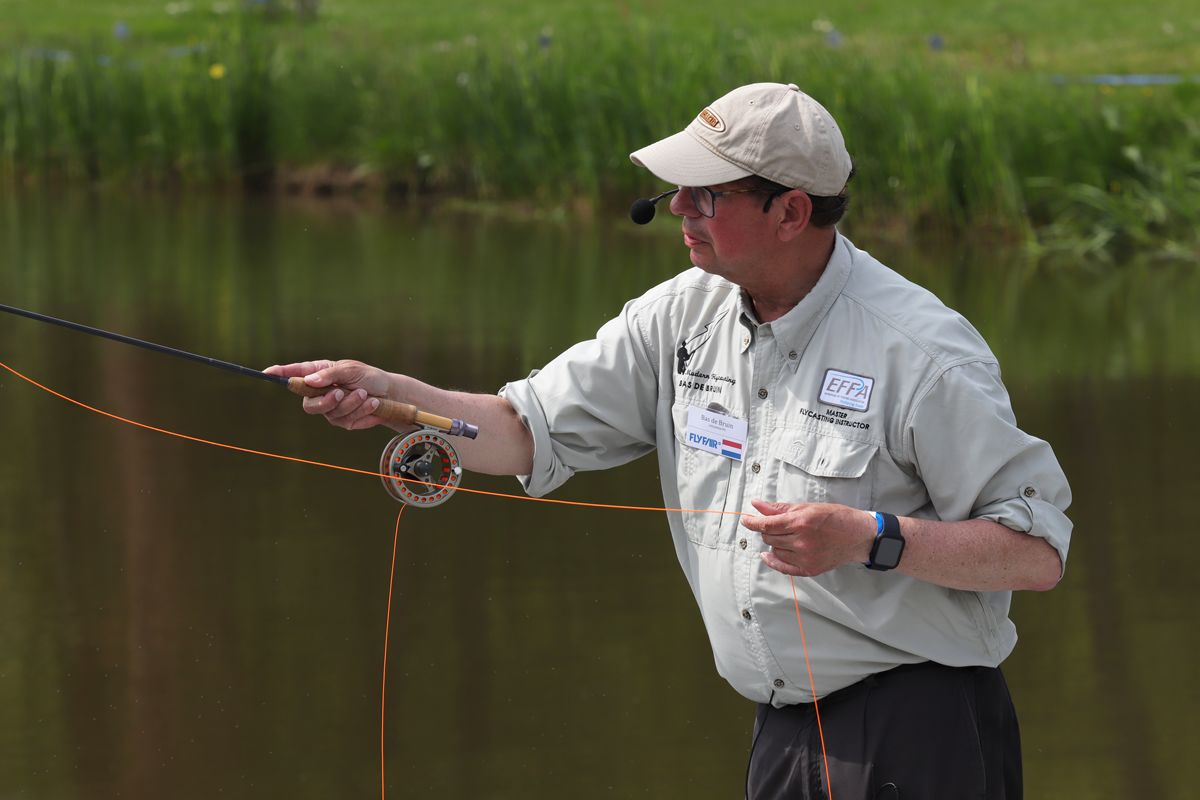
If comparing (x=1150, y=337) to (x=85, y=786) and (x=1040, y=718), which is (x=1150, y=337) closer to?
(x=1040, y=718)

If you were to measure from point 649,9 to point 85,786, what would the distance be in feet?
41.8

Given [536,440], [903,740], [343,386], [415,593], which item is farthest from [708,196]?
[415,593]

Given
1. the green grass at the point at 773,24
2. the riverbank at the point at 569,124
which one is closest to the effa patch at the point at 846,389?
the riverbank at the point at 569,124

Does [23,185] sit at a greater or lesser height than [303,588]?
greater

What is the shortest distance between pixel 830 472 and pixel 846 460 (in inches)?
1.0

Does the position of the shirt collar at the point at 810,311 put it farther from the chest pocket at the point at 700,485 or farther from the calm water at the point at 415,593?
the calm water at the point at 415,593

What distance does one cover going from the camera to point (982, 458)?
215 centimetres

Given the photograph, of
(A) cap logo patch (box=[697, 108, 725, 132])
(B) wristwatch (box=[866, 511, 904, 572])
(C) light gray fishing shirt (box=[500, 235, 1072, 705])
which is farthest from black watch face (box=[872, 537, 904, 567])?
(A) cap logo patch (box=[697, 108, 725, 132])

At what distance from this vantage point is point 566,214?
1121 centimetres

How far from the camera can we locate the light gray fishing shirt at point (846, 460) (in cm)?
217

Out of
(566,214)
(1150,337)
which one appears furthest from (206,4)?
(1150,337)

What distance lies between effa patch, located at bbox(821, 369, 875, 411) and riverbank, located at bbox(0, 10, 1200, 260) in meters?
7.79

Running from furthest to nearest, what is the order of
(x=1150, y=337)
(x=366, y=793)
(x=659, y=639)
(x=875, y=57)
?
(x=875, y=57), (x=1150, y=337), (x=659, y=639), (x=366, y=793)

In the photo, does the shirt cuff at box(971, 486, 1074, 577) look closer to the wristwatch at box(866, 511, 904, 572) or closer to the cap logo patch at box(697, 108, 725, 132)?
the wristwatch at box(866, 511, 904, 572)
